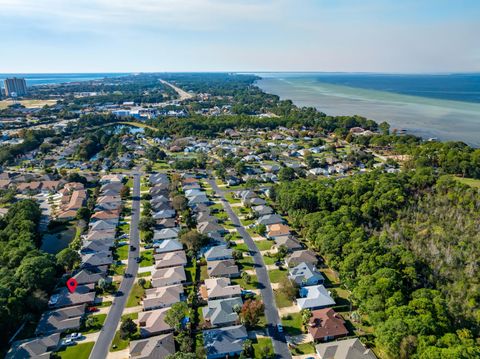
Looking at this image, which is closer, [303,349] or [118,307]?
[303,349]

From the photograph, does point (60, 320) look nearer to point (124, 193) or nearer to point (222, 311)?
point (222, 311)

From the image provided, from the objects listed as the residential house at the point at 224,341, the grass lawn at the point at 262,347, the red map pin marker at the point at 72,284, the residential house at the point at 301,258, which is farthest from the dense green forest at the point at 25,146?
the grass lawn at the point at 262,347

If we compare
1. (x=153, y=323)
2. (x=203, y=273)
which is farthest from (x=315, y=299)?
(x=153, y=323)

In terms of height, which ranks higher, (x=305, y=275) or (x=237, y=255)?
(x=305, y=275)

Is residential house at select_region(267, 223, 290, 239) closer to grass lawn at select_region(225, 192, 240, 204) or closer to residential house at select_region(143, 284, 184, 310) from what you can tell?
grass lawn at select_region(225, 192, 240, 204)

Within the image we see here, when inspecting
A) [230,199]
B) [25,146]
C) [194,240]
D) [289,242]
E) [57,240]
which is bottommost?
[57,240]

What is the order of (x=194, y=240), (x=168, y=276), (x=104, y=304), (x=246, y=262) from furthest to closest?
(x=194, y=240)
(x=246, y=262)
(x=168, y=276)
(x=104, y=304)

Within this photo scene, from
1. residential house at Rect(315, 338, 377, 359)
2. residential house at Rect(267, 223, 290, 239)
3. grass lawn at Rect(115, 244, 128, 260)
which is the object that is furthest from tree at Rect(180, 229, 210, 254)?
residential house at Rect(315, 338, 377, 359)

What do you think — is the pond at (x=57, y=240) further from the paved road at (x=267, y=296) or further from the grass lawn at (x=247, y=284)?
the grass lawn at (x=247, y=284)
